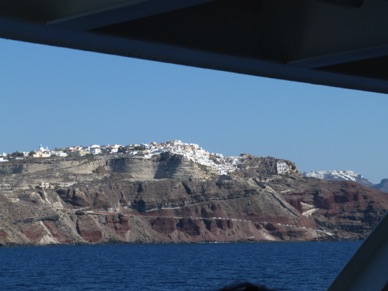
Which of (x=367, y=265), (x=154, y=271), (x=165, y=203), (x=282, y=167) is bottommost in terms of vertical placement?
(x=154, y=271)

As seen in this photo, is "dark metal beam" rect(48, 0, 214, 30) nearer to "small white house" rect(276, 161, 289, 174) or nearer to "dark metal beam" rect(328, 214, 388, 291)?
"dark metal beam" rect(328, 214, 388, 291)

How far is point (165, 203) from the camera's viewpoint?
144125 mm

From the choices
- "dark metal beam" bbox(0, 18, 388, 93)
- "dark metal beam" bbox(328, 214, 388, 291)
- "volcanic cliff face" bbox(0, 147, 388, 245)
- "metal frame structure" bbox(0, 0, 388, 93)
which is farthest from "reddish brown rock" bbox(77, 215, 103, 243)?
"dark metal beam" bbox(328, 214, 388, 291)

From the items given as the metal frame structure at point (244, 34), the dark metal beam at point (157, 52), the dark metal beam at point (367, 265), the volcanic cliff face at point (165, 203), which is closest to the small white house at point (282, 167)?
the volcanic cliff face at point (165, 203)

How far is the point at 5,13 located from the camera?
4.42 m

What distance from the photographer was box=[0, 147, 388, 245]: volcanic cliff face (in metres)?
142

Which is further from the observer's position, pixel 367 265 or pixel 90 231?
pixel 90 231

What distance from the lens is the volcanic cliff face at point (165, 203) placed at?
14175 cm

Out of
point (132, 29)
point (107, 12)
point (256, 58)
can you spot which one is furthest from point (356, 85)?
point (107, 12)

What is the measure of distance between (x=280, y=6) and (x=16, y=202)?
138 meters

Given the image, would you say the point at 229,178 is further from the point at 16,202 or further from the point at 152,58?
the point at 152,58

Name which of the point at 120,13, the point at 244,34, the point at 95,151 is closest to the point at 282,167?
the point at 95,151

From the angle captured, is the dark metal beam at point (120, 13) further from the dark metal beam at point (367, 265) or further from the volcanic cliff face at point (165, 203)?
the volcanic cliff face at point (165, 203)

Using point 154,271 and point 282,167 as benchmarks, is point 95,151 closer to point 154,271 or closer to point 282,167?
point 282,167
